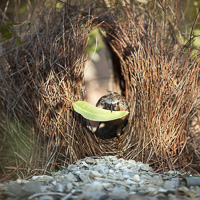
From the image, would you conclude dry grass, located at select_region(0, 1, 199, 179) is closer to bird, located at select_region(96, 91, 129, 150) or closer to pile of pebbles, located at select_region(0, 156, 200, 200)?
bird, located at select_region(96, 91, 129, 150)

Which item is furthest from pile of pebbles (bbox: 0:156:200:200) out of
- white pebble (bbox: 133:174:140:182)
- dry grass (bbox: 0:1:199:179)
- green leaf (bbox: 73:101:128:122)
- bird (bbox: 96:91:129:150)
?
bird (bbox: 96:91:129:150)

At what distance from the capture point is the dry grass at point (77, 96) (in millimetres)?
1924

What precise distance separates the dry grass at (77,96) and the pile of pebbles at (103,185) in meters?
0.18

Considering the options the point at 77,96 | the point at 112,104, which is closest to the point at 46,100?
the point at 77,96

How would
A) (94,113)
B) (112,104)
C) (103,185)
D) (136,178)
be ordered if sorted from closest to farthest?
(103,185) < (136,178) < (94,113) < (112,104)

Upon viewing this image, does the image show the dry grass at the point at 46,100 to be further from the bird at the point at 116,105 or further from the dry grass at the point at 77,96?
the bird at the point at 116,105

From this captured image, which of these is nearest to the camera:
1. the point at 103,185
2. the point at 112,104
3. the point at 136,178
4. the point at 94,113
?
the point at 103,185

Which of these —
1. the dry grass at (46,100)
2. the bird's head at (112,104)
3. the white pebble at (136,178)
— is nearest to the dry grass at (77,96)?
the dry grass at (46,100)

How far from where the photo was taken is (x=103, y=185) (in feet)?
4.47

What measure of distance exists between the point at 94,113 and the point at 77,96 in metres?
0.19

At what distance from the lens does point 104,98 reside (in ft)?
7.13

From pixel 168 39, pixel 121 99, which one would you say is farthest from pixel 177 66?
pixel 121 99

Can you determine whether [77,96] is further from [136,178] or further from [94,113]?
[136,178]

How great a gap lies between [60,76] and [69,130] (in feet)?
1.24
